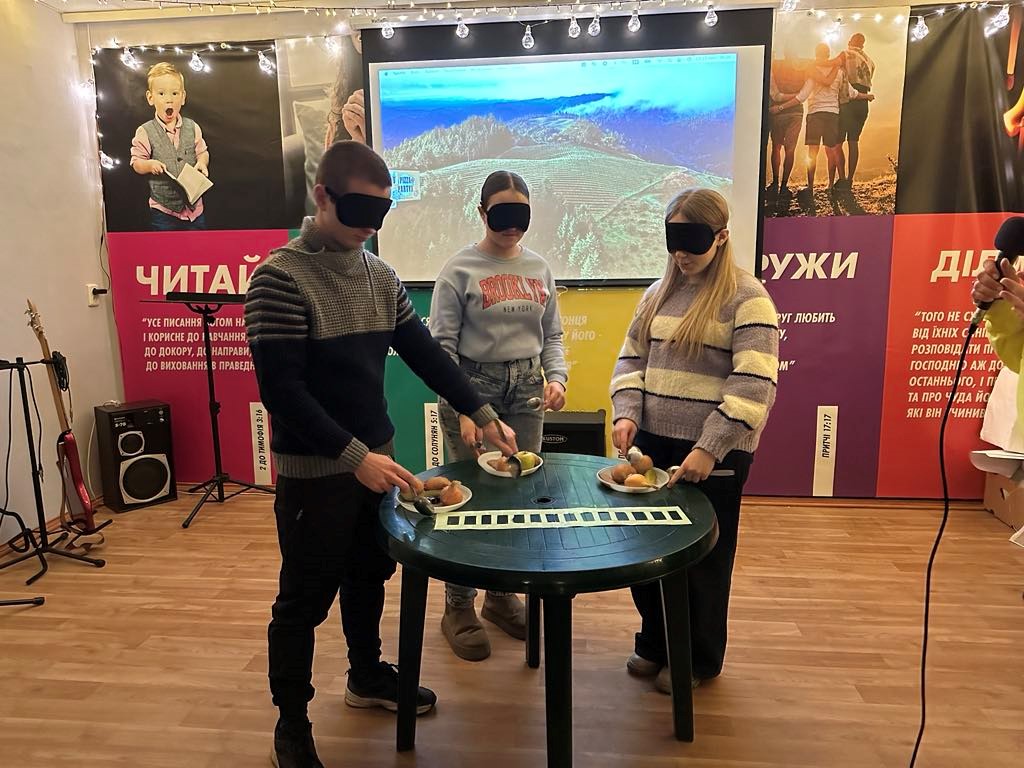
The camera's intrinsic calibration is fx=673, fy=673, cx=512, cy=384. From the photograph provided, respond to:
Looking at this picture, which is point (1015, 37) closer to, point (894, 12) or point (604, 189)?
point (894, 12)

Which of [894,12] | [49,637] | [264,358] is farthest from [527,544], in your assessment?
[894,12]

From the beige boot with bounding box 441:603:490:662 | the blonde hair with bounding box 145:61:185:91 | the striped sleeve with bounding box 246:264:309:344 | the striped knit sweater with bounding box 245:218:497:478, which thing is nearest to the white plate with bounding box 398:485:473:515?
the striped knit sweater with bounding box 245:218:497:478

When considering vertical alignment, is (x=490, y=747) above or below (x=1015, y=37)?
below

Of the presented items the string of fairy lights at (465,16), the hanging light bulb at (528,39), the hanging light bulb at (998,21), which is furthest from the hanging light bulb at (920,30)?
the hanging light bulb at (528,39)

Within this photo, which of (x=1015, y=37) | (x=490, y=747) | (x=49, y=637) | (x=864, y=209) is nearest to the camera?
(x=490, y=747)

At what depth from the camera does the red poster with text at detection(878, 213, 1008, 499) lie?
129 inches

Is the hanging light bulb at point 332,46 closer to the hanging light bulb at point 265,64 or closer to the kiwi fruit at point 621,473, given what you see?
the hanging light bulb at point 265,64

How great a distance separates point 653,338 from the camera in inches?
73.1

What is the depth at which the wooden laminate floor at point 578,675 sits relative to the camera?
5.74 ft

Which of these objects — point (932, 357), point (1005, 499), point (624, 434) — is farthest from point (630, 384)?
point (1005, 499)

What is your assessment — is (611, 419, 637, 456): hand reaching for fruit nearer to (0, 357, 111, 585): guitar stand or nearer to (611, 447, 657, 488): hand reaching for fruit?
(611, 447, 657, 488): hand reaching for fruit

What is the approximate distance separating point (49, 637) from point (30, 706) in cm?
43

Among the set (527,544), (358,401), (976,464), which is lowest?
(976,464)

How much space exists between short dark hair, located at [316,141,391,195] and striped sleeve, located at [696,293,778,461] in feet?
3.11
